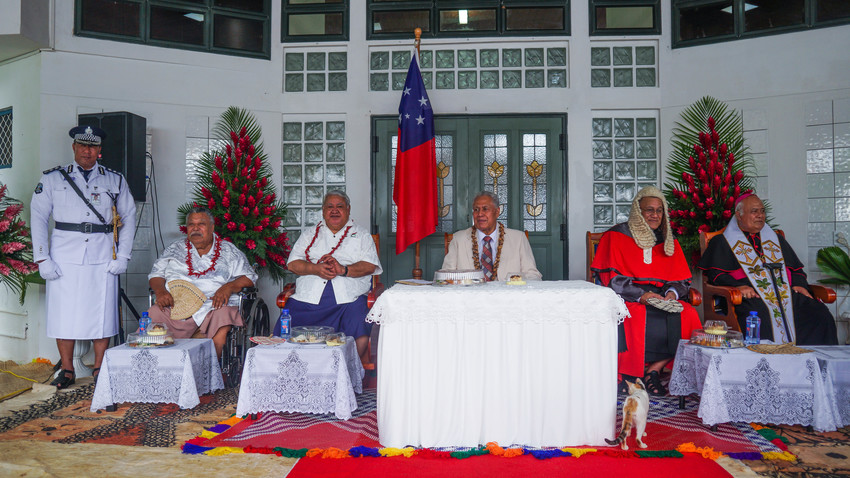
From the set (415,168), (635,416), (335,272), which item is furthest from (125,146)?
(635,416)

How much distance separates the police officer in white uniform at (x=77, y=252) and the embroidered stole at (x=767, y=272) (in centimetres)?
528

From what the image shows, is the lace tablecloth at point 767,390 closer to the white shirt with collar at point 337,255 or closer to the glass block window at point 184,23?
the white shirt with collar at point 337,255

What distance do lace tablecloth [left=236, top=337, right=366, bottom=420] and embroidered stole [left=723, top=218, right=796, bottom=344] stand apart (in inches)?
138

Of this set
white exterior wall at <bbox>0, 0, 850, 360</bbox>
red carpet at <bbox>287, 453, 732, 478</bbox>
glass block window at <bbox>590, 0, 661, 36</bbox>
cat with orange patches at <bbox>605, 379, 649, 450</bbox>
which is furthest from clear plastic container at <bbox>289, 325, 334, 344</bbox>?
glass block window at <bbox>590, 0, 661, 36</bbox>

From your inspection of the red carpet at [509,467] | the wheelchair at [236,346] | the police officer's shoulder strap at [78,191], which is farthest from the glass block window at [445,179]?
the red carpet at [509,467]

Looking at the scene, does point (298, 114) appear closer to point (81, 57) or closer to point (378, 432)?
point (81, 57)

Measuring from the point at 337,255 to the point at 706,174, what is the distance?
11.5ft

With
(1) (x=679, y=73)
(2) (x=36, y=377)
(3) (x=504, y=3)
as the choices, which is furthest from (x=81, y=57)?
(1) (x=679, y=73)

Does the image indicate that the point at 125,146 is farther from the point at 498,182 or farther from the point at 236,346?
the point at 498,182

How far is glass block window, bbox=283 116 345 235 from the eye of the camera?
22.8 ft

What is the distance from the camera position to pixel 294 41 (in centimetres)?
700

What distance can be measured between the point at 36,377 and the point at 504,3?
233 inches

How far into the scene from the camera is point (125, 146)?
19.7 feet

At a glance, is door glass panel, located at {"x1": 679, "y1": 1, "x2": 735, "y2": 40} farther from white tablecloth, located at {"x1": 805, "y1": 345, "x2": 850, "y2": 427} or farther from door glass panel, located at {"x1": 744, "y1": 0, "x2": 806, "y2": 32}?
white tablecloth, located at {"x1": 805, "y1": 345, "x2": 850, "y2": 427}
